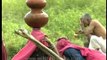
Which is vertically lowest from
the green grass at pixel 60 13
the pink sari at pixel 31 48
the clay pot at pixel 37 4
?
the green grass at pixel 60 13

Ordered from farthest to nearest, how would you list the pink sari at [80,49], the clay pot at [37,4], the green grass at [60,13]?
the green grass at [60,13]
the pink sari at [80,49]
the clay pot at [37,4]

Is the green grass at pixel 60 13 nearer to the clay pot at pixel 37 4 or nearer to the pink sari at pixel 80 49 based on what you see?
the pink sari at pixel 80 49

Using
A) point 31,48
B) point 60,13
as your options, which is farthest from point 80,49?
point 60,13

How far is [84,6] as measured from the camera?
9984 mm

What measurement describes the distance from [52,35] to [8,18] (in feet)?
4.09

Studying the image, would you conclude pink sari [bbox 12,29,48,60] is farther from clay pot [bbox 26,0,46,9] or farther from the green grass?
the green grass

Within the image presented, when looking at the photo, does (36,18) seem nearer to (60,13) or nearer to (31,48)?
(31,48)

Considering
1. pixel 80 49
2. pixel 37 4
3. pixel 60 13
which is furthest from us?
pixel 60 13

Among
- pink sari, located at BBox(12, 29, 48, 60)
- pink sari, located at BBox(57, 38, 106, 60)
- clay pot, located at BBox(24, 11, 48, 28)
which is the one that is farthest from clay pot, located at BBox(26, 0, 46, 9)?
pink sari, located at BBox(57, 38, 106, 60)

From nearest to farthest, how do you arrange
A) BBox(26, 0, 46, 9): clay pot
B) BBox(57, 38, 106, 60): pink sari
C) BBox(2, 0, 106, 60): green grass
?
BBox(26, 0, 46, 9): clay pot < BBox(57, 38, 106, 60): pink sari < BBox(2, 0, 106, 60): green grass

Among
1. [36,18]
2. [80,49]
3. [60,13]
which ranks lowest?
[60,13]

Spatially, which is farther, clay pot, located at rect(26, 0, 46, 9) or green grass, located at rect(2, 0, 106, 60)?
green grass, located at rect(2, 0, 106, 60)

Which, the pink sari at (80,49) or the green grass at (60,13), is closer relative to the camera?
the pink sari at (80,49)

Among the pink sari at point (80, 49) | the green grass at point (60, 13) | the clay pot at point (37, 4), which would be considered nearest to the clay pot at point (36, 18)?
the clay pot at point (37, 4)
